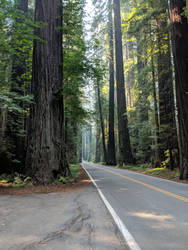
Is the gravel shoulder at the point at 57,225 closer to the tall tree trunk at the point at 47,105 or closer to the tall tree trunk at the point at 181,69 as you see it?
the tall tree trunk at the point at 47,105

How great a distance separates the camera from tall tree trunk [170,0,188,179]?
1130cm

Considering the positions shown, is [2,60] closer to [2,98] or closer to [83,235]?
[2,98]

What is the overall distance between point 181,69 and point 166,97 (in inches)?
190

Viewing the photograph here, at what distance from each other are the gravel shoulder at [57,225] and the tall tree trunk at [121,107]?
17.0 metres

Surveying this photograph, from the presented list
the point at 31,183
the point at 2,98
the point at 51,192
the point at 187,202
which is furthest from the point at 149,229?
the point at 31,183

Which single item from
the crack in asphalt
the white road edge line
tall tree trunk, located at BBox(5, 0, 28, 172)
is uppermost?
tall tree trunk, located at BBox(5, 0, 28, 172)

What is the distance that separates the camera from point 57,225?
4082 mm

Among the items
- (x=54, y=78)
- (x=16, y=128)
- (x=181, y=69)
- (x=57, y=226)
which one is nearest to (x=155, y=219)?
(x=57, y=226)

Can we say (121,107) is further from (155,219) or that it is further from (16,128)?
(155,219)

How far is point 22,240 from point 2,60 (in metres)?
9.45

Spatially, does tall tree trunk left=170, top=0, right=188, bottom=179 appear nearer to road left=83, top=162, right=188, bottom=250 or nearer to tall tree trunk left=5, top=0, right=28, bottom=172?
road left=83, top=162, right=188, bottom=250

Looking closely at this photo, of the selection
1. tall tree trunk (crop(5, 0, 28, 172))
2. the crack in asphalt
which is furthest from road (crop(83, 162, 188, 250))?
tall tree trunk (crop(5, 0, 28, 172))

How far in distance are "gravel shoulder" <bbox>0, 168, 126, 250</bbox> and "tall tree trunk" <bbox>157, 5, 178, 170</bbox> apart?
403 inches

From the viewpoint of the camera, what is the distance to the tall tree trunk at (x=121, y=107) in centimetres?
2312
